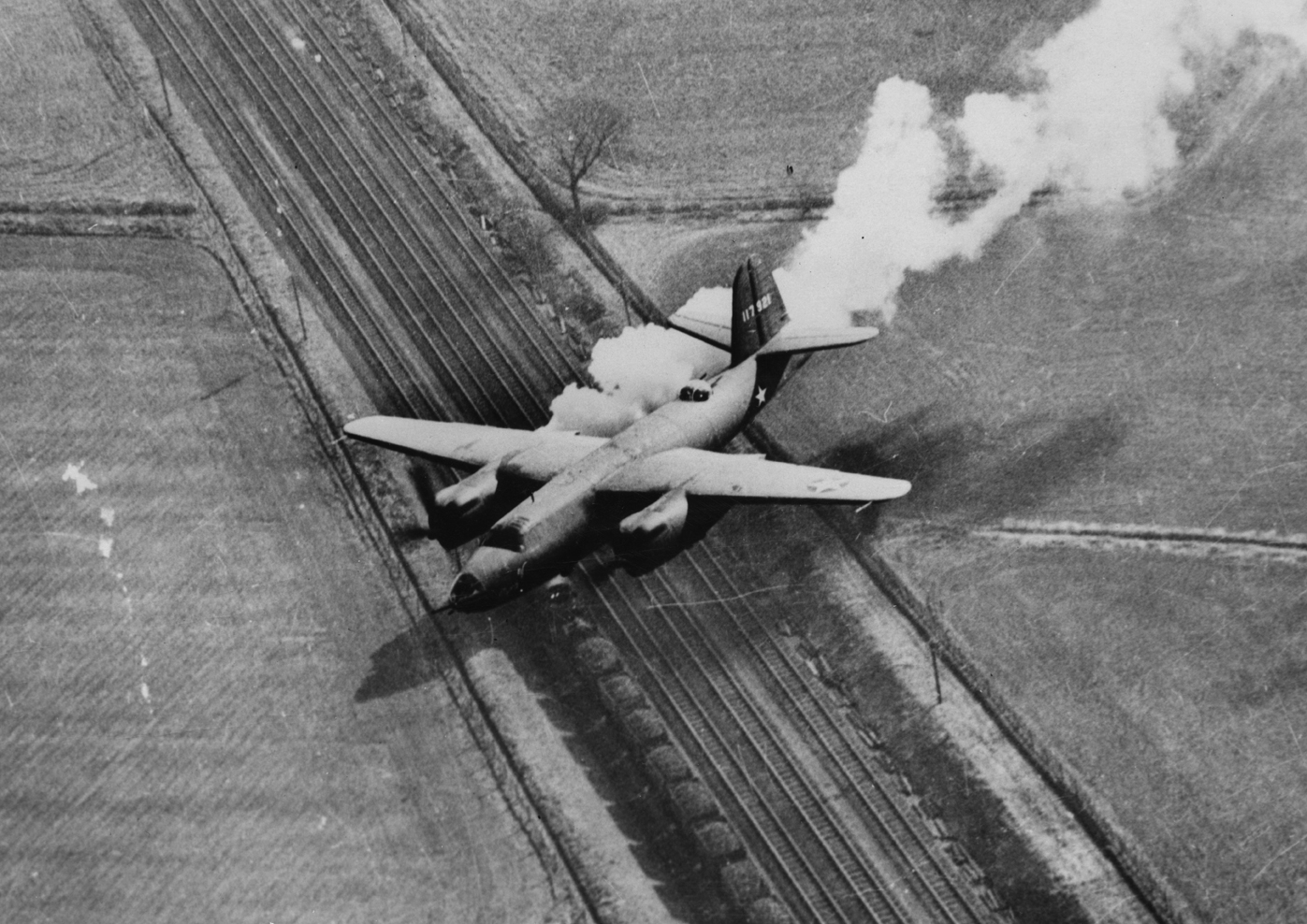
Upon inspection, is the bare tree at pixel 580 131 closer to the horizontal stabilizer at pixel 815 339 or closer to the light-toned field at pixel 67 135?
the horizontal stabilizer at pixel 815 339

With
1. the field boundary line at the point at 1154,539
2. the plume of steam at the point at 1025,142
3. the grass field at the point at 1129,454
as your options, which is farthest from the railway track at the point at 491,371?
the plume of steam at the point at 1025,142

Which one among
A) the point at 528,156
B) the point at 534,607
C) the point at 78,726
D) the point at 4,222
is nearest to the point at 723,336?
the point at 534,607

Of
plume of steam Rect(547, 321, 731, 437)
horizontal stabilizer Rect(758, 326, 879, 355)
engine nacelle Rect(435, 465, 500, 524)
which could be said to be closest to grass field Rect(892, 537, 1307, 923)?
horizontal stabilizer Rect(758, 326, 879, 355)

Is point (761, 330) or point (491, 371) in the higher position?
point (761, 330)

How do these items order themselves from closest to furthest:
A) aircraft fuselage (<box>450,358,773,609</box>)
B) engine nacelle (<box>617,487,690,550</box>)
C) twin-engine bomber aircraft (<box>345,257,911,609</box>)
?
engine nacelle (<box>617,487,690,550</box>) → aircraft fuselage (<box>450,358,773,609</box>) → twin-engine bomber aircraft (<box>345,257,911,609</box>)

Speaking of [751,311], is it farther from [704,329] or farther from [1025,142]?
[1025,142]

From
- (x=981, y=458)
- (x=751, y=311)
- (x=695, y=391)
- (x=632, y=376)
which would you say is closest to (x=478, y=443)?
(x=632, y=376)

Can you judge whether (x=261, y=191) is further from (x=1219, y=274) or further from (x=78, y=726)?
(x=1219, y=274)

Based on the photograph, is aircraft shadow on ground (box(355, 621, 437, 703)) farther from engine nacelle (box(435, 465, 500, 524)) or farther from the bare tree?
the bare tree
